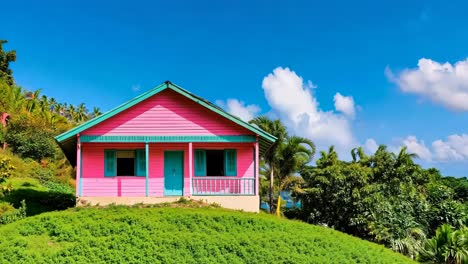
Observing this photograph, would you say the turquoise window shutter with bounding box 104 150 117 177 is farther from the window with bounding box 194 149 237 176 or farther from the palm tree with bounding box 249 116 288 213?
the palm tree with bounding box 249 116 288 213

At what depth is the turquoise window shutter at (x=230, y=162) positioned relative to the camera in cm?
2047

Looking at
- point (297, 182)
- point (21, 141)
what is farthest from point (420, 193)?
point (21, 141)

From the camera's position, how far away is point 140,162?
20312 mm

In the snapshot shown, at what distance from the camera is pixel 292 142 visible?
26.6 meters

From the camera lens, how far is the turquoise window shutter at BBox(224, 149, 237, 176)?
20469 mm

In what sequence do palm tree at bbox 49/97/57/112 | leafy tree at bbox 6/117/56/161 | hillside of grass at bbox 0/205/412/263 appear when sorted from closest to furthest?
hillside of grass at bbox 0/205/412/263, leafy tree at bbox 6/117/56/161, palm tree at bbox 49/97/57/112

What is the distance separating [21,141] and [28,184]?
9.67 meters

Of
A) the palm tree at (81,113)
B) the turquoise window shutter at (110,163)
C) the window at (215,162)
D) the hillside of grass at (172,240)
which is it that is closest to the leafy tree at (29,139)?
the turquoise window shutter at (110,163)

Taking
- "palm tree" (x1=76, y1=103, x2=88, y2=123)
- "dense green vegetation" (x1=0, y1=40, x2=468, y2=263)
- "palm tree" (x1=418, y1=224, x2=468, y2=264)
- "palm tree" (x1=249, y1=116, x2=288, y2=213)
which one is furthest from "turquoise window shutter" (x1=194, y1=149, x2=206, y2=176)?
"palm tree" (x1=76, y1=103, x2=88, y2=123)

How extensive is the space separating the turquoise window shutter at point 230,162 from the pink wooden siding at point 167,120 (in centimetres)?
133

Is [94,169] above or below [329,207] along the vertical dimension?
above

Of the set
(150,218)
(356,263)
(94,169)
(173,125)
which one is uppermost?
(173,125)

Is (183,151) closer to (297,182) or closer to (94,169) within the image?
(94,169)

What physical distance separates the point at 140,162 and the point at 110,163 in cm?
136
